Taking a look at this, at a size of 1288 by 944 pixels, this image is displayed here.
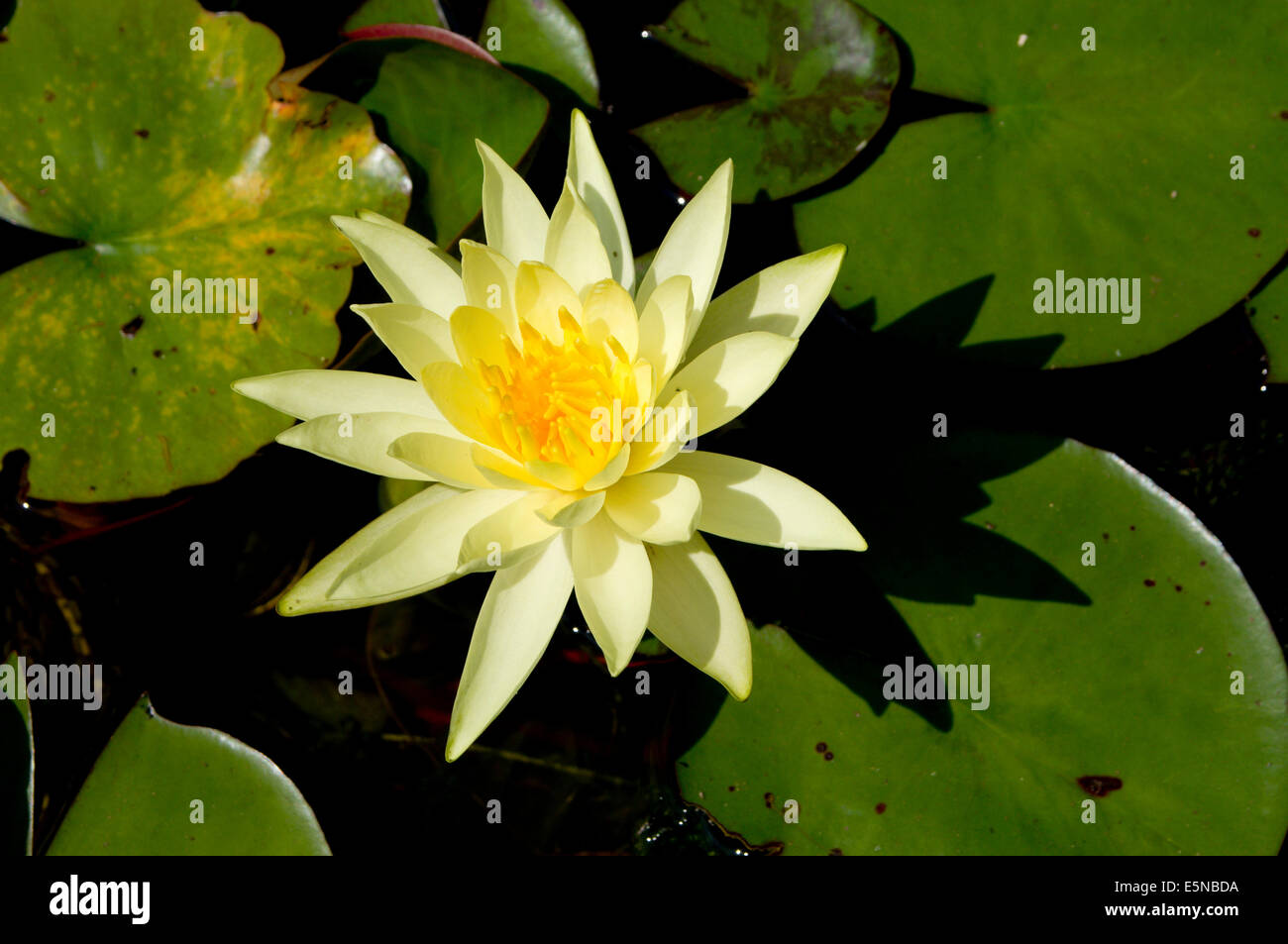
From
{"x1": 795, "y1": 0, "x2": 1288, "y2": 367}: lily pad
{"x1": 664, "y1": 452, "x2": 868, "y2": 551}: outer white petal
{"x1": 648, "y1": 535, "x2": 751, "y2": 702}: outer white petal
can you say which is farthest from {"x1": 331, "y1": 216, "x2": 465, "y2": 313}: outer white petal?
{"x1": 795, "y1": 0, "x2": 1288, "y2": 367}: lily pad

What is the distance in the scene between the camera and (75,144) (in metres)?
2.51

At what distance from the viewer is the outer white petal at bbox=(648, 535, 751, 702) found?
1.92 metres

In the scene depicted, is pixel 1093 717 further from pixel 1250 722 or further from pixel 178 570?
pixel 178 570

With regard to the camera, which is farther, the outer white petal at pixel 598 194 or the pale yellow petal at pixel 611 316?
the outer white petal at pixel 598 194

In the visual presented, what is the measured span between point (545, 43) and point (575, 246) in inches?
47.3

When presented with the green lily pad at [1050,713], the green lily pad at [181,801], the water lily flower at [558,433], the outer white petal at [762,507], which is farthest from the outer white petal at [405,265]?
the green lily pad at [181,801]

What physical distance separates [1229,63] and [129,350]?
345 cm

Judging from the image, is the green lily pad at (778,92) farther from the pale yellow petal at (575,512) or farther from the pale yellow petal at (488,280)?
the pale yellow petal at (575,512)

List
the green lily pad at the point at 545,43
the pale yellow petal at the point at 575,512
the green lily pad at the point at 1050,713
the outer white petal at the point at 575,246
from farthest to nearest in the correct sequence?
the green lily pad at the point at 545,43
the green lily pad at the point at 1050,713
the outer white petal at the point at 575,246
the pale yellow petal at the point at 575,512

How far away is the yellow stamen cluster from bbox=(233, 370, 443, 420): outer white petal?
0.24 m

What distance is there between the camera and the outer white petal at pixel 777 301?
196cm

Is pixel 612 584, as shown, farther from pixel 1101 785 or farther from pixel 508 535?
pixel 1101 785

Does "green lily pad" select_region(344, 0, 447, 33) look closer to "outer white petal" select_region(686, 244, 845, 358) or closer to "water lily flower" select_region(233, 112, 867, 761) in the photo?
"water lily flower" select_region(233, 112, 867, 761)

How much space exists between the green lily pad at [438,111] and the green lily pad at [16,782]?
2.01 m
